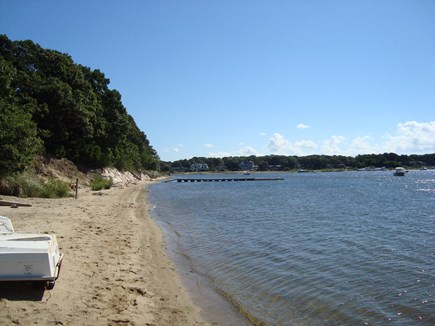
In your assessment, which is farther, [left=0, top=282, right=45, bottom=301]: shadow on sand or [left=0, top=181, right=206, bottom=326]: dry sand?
[left=0, top=282, right=45, bottom=301]: shadow on sand

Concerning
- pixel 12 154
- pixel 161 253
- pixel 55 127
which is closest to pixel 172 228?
pixel 161 253

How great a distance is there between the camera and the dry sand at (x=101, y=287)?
6461mm

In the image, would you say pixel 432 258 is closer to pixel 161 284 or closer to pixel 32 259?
pixel 161 284

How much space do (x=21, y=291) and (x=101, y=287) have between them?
1668 millimetres

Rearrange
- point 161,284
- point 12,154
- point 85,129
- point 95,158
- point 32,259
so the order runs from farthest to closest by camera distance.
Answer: point 95,158 < point 85,129 < point 12,154 < point 161,284 < point 32,259

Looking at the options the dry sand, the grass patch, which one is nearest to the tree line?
the grass patch

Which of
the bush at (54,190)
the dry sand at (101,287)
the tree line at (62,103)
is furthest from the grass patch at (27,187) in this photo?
the dry sand at (101,287)

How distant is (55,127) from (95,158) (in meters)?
9.02

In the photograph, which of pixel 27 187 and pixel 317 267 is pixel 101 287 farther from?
pixel 27 187

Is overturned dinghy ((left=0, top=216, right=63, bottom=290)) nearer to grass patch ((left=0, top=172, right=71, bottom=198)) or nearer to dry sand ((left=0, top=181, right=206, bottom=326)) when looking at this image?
dry sand ((left=0, top=181, right=206, bottom=326))

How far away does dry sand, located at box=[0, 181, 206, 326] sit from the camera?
6.46m

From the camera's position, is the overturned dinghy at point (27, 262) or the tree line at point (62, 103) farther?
the tree line at point (62, 103)

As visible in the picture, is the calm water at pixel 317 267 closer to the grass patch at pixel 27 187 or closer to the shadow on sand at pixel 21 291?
the shadow on sand at pixel 21 291

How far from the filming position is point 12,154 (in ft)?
72.4
